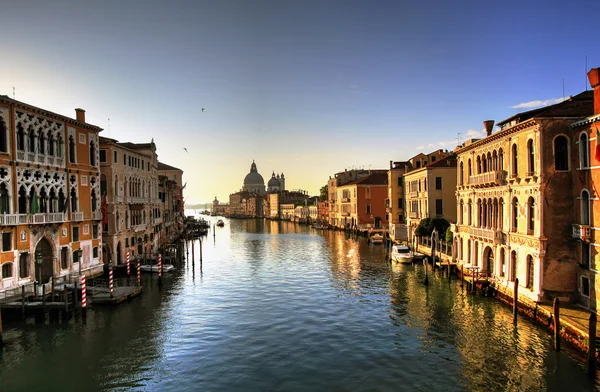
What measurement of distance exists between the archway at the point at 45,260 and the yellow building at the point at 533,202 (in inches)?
927

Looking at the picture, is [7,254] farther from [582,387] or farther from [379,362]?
[582,387]

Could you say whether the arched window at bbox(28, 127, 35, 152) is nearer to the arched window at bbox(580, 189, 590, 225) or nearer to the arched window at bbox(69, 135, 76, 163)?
the arched window at bbox(69, 135, 76, 163)

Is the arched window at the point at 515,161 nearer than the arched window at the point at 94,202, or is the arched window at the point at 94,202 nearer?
the arched window at the point at 515,161

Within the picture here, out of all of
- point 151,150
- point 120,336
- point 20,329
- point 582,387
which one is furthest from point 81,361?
point 151,150

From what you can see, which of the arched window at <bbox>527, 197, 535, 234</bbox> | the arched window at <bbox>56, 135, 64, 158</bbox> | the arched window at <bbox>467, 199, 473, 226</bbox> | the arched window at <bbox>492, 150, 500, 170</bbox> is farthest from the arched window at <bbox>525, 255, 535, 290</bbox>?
the arched window at <bbox>56, 135, 64, 158</bbox>

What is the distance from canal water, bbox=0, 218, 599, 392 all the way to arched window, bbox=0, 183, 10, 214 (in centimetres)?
525

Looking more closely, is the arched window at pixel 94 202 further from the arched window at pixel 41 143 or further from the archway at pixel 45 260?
the arched window at pixel 41 143

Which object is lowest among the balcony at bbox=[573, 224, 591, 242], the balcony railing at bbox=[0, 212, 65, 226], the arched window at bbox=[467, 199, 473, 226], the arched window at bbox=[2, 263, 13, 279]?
the arched window at bbox=[2, 263, 13, 279]

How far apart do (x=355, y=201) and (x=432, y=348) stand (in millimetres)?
52343

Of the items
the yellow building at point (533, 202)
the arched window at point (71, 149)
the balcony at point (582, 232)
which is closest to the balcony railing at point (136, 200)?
the arched window at point (71, 149)

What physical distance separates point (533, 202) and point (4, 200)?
79.1ft

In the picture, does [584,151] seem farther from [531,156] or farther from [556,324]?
[556,324]

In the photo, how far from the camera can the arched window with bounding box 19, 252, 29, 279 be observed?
21188 mm

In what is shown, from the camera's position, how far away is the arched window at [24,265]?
2119 centimetres
